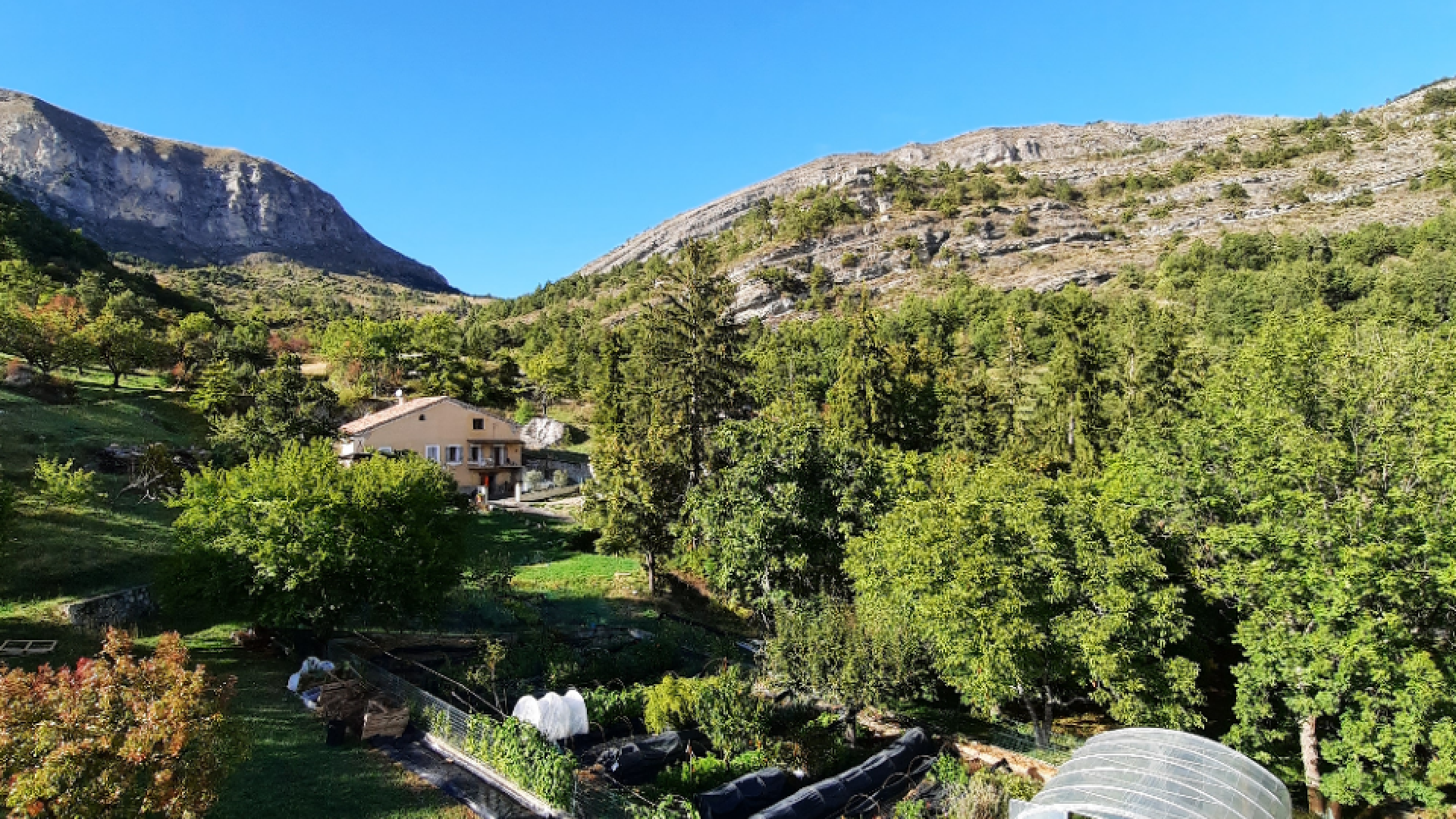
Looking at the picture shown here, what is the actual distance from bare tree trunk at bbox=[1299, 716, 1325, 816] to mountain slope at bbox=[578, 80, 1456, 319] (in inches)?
3442

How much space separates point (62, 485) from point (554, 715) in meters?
22.8

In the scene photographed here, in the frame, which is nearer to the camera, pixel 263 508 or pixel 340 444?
pixel 263 508

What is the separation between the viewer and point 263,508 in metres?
19.7

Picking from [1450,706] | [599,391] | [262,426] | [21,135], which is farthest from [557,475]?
[21,135]

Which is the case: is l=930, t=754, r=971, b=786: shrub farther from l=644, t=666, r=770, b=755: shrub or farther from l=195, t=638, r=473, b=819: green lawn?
l=195, t=638, r=473, b=819: green lawn

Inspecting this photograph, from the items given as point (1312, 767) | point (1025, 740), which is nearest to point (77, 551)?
point (1025, 740)

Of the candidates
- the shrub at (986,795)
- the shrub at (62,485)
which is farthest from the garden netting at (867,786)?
the shrub at (62,485)

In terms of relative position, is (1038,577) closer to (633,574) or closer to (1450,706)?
(1450,706)

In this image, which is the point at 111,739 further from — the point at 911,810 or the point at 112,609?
the point at 112,609

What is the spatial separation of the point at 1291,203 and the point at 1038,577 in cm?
12270

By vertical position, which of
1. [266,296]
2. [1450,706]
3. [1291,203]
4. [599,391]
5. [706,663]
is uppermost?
[1291,203]

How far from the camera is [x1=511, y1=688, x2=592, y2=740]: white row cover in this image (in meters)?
15.1

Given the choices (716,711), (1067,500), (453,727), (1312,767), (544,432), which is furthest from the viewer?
(544,432)

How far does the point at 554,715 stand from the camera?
15.2m
